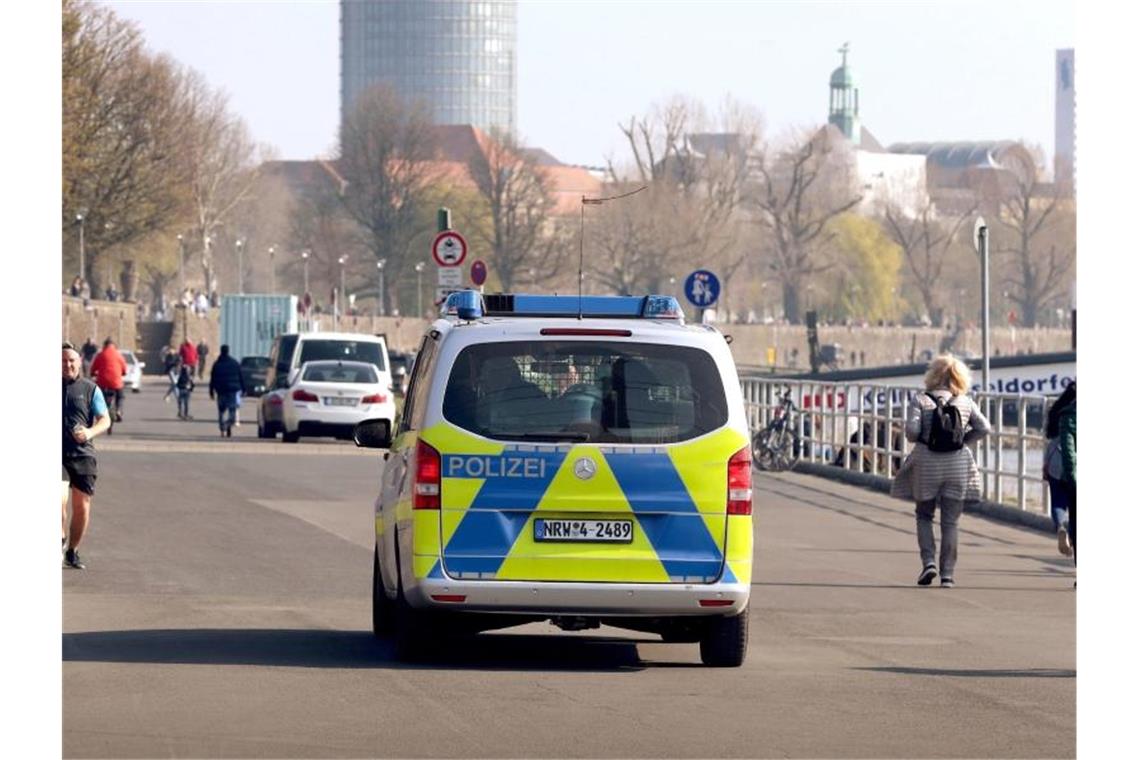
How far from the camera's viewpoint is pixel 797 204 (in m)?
116

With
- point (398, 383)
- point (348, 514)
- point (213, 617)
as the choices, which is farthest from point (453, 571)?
point (398, 383)

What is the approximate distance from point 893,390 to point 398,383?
15.8m

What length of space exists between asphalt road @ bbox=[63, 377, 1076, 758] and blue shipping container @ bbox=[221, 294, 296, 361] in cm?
5945

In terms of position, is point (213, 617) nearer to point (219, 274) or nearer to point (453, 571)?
point (453, 571)

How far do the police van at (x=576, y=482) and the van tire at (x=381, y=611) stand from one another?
1.05 m

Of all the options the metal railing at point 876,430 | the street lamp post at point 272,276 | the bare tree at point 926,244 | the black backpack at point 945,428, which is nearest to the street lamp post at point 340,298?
the street lamp post at point 272,276

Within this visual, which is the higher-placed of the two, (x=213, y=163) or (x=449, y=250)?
(x=213, y=163)

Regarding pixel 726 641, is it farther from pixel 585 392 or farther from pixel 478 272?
pixel 478 272

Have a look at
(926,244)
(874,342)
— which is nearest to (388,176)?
(874,342)

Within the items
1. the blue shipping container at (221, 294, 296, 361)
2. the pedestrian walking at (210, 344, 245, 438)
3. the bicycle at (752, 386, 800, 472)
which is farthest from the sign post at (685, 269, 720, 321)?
the blue shipping container at (221, 294, 296, 361)

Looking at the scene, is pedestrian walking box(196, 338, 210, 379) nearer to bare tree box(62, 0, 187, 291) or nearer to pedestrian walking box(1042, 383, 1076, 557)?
bare tree box(62, 0, 187, 291)

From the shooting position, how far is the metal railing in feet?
81.4

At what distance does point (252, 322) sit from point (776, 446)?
162 ft
